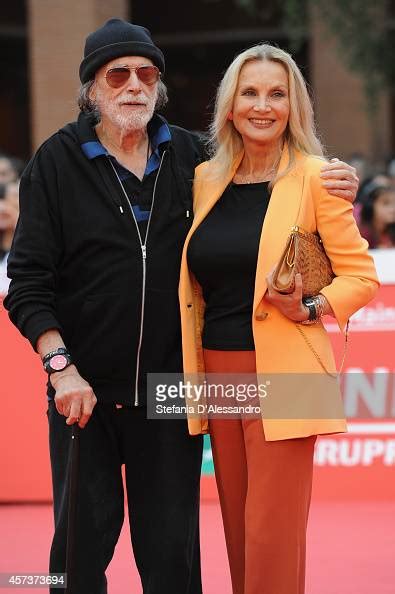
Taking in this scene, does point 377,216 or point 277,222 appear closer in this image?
point 277,222

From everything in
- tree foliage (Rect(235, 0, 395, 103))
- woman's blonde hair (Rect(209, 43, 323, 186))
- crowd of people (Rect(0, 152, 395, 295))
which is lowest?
woman's blonde hair (Rect(209, 43, 323, 186))

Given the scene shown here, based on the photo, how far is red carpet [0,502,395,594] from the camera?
5.65 m

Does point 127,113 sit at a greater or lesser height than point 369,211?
lesser

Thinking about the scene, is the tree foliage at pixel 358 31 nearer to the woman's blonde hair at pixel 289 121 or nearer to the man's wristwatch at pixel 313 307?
the woman's blonde hair at pixel 289 121

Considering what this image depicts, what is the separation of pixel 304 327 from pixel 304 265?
23 cm

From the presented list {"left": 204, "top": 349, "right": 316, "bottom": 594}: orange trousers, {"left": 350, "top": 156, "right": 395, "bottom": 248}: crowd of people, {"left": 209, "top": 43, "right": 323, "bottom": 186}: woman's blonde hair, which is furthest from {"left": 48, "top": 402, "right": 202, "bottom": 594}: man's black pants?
{"left": 350, "top": 156, "right": 395, "bottom": 248}: crowd of people

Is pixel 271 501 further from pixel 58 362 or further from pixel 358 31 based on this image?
pixel 358 31

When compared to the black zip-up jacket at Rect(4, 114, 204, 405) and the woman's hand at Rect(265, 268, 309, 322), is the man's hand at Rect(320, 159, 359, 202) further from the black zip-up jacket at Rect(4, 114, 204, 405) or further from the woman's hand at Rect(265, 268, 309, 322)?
the black zip-up jacket at Rect(4, 114, 204, 405)

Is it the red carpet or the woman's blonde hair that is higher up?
the woman's blonde hair

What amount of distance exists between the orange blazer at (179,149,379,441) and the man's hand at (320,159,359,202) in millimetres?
20

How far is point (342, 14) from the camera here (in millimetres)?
17078

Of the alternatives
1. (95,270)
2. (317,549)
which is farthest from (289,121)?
(317,549)

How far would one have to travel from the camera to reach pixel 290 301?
394 centimetres

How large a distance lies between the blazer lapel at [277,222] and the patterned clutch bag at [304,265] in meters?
0.07
